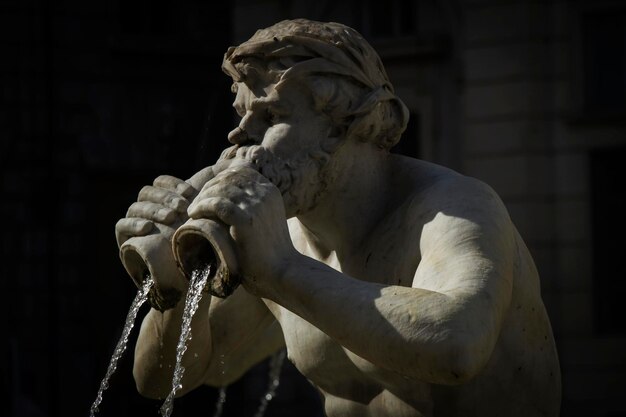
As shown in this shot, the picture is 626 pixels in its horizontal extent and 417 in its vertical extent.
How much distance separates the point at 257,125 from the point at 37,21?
15763 mm

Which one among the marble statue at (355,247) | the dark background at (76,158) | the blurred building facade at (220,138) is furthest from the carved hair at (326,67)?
the dark background at (76,158)

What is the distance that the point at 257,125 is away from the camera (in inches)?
181

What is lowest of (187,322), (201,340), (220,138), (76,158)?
(76,158)

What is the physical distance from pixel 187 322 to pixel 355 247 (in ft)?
1.61

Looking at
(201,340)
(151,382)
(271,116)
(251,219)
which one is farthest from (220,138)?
(251,219)

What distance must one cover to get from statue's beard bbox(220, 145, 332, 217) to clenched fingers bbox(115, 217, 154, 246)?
0.27 meters

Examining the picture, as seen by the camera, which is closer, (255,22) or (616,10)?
(616,10)

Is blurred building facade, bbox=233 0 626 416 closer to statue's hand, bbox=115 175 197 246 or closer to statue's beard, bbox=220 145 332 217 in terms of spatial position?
statue's beard, bbox=220 145 332 217

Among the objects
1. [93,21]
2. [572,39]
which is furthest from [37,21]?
[572,39]

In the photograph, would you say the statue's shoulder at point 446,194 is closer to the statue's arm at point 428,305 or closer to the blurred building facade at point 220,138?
the statue's arm at point 428,305

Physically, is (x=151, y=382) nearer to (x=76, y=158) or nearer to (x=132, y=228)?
(x=132, y=228)

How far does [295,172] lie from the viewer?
180 inches

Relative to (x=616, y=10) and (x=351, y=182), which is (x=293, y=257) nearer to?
(x=351, y=182)

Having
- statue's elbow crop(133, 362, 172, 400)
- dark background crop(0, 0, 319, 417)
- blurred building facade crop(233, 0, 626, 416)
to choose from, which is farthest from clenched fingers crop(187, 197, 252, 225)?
dark background crop(0, 0, 319, 417)
